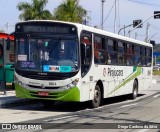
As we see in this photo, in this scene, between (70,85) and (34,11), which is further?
(34,11)

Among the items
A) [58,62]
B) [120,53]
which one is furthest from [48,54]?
[120,53]

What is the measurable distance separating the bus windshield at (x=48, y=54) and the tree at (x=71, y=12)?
25.3m

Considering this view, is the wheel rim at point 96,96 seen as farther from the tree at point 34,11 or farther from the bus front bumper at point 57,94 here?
the tree at point 34,11

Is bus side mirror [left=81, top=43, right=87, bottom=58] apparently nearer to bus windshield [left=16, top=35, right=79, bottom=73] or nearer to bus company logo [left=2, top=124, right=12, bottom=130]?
bus windshield [left=16, top=35, right=79, bottom=73]

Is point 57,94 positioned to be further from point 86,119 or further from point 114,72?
point 114,72

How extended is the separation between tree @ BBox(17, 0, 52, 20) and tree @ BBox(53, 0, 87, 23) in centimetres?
176

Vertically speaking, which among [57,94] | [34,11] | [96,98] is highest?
[34,11]

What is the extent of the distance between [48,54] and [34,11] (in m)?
25.0

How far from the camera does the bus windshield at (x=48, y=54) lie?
1484cm

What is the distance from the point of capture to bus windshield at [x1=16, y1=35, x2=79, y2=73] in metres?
14.8

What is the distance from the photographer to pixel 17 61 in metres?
15.5

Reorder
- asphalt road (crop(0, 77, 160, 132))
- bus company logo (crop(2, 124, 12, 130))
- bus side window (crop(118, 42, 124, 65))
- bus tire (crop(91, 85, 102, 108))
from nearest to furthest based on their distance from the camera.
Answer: bus company logo (crop(2, 124, 12, 130)), asphalt road (crop(0, 77, 160, 132)), bus tire (crop(91, 85, 102, 108)), bus side window (crop(118, 42, 124, 65))

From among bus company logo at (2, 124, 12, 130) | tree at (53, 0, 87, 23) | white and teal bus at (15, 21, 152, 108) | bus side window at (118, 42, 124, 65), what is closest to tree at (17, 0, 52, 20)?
tree at (53, 0, 87, 23)

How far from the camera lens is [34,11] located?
129 ft
